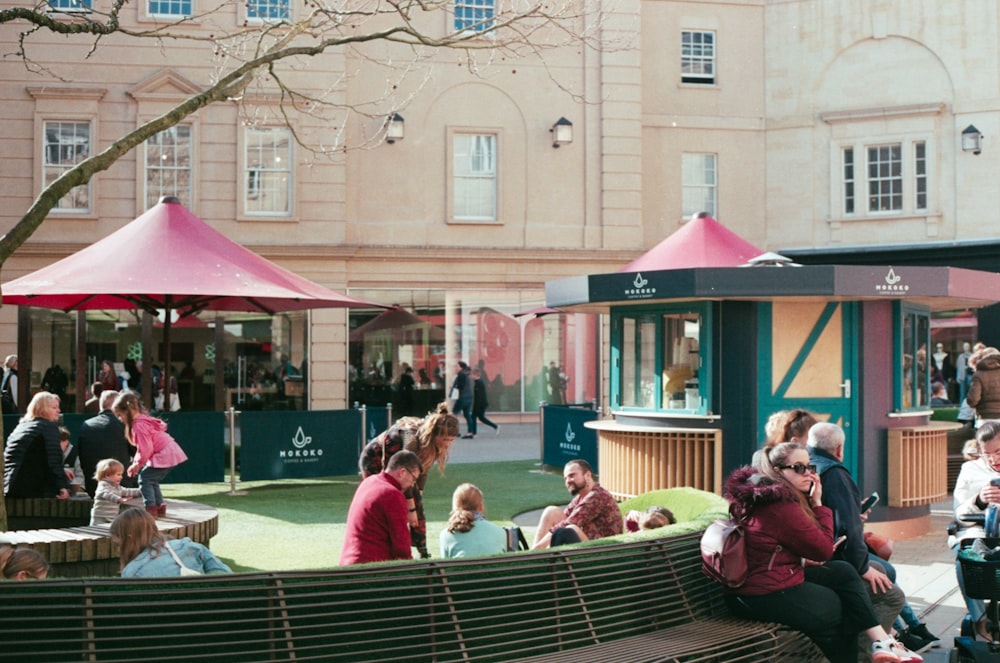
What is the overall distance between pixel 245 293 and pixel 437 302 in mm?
13758

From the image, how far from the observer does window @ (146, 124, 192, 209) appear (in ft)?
85.8

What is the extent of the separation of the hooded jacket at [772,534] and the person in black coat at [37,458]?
643cm

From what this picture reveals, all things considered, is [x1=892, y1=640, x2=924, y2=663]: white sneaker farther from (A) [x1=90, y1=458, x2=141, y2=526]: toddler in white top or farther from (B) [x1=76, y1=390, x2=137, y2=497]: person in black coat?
(B) [x1=76, y1=390, x2=137, y2=497]: person in black coat

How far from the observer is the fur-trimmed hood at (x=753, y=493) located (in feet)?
20.8

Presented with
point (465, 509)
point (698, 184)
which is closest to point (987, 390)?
point (465, 509)

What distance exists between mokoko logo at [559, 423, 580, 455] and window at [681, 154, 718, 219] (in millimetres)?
11762

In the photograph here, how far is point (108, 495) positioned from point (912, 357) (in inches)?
347

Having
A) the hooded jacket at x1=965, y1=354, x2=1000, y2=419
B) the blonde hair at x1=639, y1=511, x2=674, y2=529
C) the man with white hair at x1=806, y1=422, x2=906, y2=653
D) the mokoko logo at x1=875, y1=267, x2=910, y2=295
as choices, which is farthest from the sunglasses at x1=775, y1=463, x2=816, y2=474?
the hooded jacket at x1=965, y1=354, x2=1000, y2=419

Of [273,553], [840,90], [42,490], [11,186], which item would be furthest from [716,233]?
[11,186]

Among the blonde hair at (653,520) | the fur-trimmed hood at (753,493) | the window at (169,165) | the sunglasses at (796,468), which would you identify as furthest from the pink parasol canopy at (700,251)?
the window at (169,165)

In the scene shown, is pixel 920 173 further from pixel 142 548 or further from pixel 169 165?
pixel 142 548

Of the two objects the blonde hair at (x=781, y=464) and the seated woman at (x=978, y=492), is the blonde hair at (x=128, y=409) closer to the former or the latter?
the blonde hair at (x=781, y=464)

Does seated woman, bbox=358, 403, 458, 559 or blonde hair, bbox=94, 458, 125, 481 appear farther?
blonde hair, bbox=94, 458, 125, 481

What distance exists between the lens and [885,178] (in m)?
28.4
